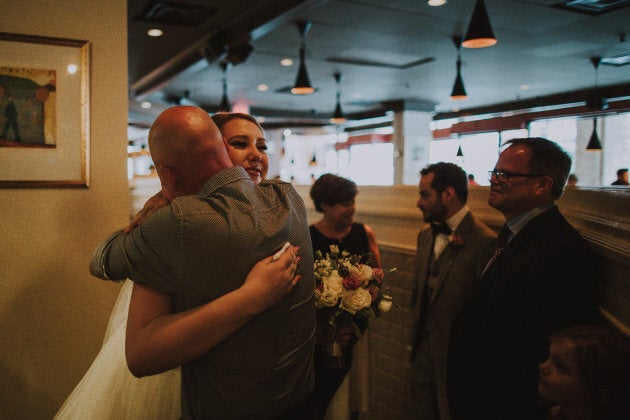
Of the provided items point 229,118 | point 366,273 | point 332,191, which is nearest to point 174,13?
point 332,191

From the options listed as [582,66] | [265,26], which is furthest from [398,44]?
[582,66]

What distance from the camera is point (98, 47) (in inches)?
88.1

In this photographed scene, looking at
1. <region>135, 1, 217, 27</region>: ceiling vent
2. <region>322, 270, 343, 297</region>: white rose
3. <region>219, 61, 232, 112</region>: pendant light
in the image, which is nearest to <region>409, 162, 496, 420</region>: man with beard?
<region>322, 270, 343, 297</region>: white rose

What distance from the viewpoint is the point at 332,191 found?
3.10 metres

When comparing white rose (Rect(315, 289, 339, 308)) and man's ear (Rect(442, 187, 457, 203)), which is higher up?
man's ear (Rect(442, 187, 457, 203))

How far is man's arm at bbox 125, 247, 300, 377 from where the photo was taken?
1124 mm

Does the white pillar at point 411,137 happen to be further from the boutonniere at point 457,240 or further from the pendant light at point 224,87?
the boutonniere at point 457,240

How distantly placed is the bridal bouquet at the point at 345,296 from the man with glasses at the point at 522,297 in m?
0.36

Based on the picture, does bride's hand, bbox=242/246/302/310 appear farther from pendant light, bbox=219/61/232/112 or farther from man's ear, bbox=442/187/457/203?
pendant light, bbox=219/61/232/112

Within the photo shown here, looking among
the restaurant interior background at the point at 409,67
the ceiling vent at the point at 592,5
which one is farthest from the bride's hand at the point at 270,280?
the ceiling vent at the point at 592,5

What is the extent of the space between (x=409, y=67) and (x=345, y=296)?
921 centimetres

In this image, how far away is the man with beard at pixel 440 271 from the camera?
8.40ft

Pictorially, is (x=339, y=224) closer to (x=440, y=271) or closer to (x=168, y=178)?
(x=440, y=271)

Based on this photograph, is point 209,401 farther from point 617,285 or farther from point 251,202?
point 617,285
